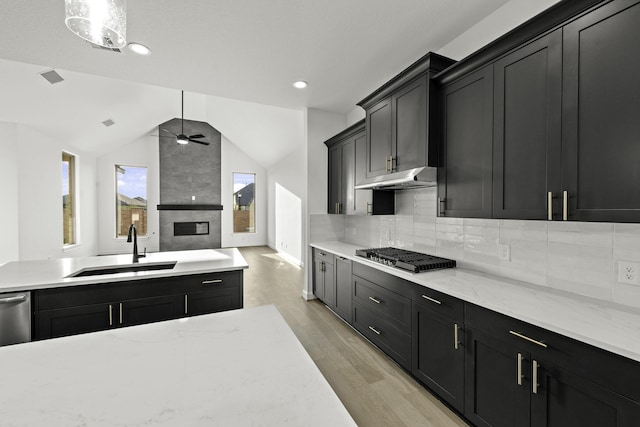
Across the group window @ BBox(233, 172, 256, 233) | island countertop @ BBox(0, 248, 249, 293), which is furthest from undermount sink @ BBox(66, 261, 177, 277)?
window @ BBox(233, 172, 256, 233)

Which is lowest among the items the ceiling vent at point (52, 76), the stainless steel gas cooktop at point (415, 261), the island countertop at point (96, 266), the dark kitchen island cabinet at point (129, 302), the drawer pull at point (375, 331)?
the drawer pull at point (375, 331)

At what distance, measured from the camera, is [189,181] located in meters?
8.64

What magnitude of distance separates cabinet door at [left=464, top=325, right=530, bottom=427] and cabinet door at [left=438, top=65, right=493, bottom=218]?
0.81 metres

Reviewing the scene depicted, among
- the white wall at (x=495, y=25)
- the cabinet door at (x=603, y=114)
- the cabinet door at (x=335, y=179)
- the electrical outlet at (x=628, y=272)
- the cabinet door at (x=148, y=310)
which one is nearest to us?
the cabinet door at (x=603, y=114)

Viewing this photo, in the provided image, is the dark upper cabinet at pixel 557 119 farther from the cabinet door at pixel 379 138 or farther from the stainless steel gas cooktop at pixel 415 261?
the cabinet door at pixel 379 138

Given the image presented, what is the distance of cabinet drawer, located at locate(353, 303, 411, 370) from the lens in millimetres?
2217

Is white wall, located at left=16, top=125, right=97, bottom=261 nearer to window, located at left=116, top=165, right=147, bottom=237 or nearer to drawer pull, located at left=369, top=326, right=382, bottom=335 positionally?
window, located at left=116, top=165, right=147, bottom=237

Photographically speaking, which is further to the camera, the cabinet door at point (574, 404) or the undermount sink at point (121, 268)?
the undermount sink at point (121, 268)

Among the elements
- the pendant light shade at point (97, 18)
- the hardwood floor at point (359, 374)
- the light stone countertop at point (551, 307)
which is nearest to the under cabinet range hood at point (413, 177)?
the light stone countertop at point (551, 307)

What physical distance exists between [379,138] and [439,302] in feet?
5.47

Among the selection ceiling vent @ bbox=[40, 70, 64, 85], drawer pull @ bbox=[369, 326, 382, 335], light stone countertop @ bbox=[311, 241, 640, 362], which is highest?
ceiling vent @ bbox=[40, 70, 64, 85]

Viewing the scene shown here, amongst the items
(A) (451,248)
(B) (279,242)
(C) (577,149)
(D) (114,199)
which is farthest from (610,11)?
(D) (114,199)

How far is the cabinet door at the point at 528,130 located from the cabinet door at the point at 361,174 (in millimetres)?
1554

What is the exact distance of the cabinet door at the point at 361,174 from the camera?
3.24 metres
